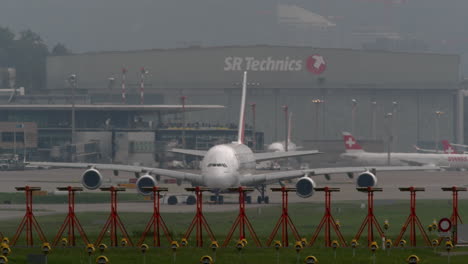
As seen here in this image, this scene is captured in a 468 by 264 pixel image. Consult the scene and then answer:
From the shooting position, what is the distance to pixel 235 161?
83.5 meters

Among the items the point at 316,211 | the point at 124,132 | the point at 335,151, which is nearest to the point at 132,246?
the point at 316,211

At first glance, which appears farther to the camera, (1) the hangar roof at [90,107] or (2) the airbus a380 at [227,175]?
(1) the hangar roof at [90,107]

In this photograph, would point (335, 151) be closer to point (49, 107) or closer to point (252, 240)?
point (49, 107)

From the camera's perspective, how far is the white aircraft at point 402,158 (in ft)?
556

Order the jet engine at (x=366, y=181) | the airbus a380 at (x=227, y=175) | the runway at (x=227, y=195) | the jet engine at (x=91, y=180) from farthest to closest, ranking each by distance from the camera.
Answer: the jet engine at (x=91, y=180), the jet engine at (x=366, y=181), the airbus a380 at (x=227, y=175), the runway at (x=227, y=195)

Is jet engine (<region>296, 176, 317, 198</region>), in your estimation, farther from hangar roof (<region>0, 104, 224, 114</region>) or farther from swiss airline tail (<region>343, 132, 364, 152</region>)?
hangar roof (<region>0, 104, 224, 114</region>)

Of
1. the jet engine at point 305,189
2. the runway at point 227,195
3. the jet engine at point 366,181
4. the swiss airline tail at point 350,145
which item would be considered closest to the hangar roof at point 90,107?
the runway at point 227,195

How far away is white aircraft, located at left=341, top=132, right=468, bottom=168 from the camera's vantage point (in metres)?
170

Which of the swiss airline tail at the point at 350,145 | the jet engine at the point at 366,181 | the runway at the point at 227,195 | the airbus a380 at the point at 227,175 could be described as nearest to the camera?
the runway at the point at 227,195

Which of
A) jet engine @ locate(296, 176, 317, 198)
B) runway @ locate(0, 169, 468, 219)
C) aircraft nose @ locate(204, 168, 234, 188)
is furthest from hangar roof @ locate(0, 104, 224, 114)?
jet engine @ locate(296, 176, 317, 198)

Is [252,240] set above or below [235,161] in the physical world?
below

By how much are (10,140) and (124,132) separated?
20.6 meters

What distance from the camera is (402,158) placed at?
172625mm

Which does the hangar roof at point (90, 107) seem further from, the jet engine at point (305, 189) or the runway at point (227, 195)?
the jet engine at point (305, 189)
